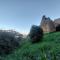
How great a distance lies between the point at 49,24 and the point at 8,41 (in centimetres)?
681

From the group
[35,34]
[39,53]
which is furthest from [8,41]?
[39,53]

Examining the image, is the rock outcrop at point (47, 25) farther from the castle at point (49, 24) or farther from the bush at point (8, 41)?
the bush at point (8, 41)

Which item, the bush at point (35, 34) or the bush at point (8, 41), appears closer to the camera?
the bush at point (8, 41)

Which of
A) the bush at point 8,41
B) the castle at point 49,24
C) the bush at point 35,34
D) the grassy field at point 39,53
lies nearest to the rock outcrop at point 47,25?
the castle at point 49,24

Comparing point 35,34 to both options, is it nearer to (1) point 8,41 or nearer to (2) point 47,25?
(1) point 8,41

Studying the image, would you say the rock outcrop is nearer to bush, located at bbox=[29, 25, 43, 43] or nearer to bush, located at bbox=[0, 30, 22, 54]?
bush, located at bbox=[29, 25, 43, 43]

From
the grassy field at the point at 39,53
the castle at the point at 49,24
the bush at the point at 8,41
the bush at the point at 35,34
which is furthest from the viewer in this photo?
the castle at the point at 49,24

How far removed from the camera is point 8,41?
1225 cm

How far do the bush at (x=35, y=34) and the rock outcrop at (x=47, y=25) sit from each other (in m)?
3.42

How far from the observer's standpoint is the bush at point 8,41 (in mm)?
11833

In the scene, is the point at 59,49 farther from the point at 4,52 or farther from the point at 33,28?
the point at 33,28

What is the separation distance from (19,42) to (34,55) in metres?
4.46

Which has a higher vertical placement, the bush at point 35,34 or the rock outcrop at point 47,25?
the rock outcrop at point 47,25

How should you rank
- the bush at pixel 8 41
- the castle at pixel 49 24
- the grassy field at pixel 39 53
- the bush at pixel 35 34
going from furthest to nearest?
the castle at pixel 49 24
the bush at pixel 35 34
the bush at pixel 8 41
the grassy field at pixel 39 53
